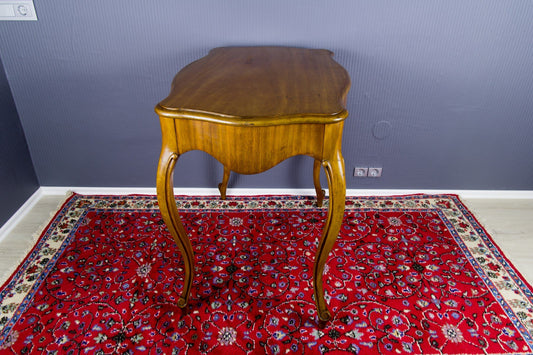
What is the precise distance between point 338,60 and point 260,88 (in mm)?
725

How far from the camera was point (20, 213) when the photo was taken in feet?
6.51

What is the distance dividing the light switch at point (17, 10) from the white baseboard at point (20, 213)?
0.94 metres

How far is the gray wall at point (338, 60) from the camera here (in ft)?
5.64

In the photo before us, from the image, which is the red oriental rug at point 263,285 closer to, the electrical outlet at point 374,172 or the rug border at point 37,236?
the rug border at point 37,236

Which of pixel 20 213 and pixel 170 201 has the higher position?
pixel 170 201

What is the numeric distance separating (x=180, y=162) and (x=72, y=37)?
81 cm

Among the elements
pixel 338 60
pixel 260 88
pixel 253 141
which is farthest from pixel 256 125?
pixel 338 60

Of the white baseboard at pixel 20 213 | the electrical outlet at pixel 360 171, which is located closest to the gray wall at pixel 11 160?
the white baseboard at pixel 20 213

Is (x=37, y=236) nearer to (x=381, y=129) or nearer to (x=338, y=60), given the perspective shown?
(x=338, y=60)

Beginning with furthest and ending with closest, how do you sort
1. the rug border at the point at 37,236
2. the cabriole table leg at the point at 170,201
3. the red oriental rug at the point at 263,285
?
the rug border at the point at 37,236 → the red oriental rug at the point at 263,285 → the cabriole table leg at the point at 170,201

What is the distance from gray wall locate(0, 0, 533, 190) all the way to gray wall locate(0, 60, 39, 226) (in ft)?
0.16

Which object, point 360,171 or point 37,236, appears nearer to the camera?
point 37,236

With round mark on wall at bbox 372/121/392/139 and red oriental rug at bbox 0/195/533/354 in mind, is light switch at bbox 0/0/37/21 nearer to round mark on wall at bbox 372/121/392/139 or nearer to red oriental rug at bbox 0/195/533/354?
red oriental rug at bbox 0/195/533/354

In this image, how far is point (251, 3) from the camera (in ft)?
5.53
